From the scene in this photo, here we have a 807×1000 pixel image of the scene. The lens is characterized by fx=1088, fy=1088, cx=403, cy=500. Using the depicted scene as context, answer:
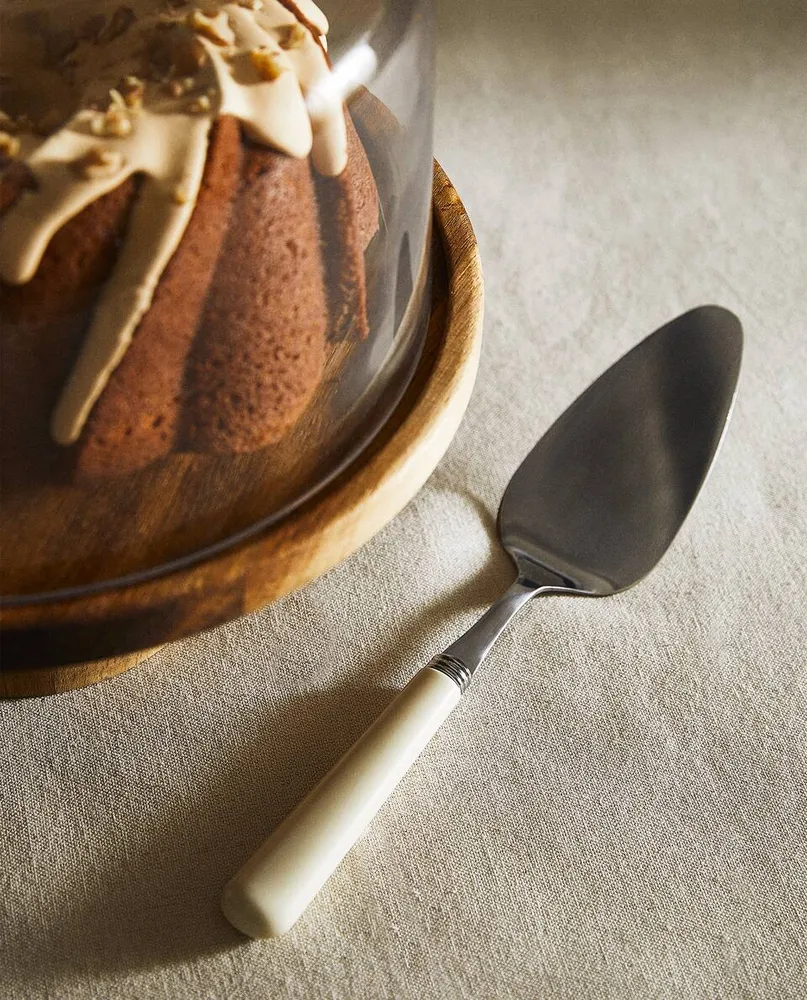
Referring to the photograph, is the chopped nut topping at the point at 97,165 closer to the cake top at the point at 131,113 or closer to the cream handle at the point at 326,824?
the cake top at the point at 131,113

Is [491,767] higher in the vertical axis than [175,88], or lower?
lower

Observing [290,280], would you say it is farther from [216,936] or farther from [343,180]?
[216,936]

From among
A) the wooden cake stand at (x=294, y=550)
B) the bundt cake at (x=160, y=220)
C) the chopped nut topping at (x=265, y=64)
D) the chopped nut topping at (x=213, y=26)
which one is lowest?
the wooden cake stand at (x=294, y=550)

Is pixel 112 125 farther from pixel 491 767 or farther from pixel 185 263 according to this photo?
pixel 491 767

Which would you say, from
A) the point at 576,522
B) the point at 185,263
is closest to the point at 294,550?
the point at 185,263

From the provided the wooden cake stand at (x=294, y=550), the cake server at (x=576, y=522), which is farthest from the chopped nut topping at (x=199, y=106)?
the cake server at (x=576, y=522)

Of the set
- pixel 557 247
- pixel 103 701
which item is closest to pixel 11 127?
pixel 103 701

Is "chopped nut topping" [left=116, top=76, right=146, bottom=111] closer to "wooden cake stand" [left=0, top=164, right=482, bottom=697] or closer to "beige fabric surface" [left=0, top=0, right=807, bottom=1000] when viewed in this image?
"wooden cake stand" [left=0, top=164, right=482, bottom=697]
